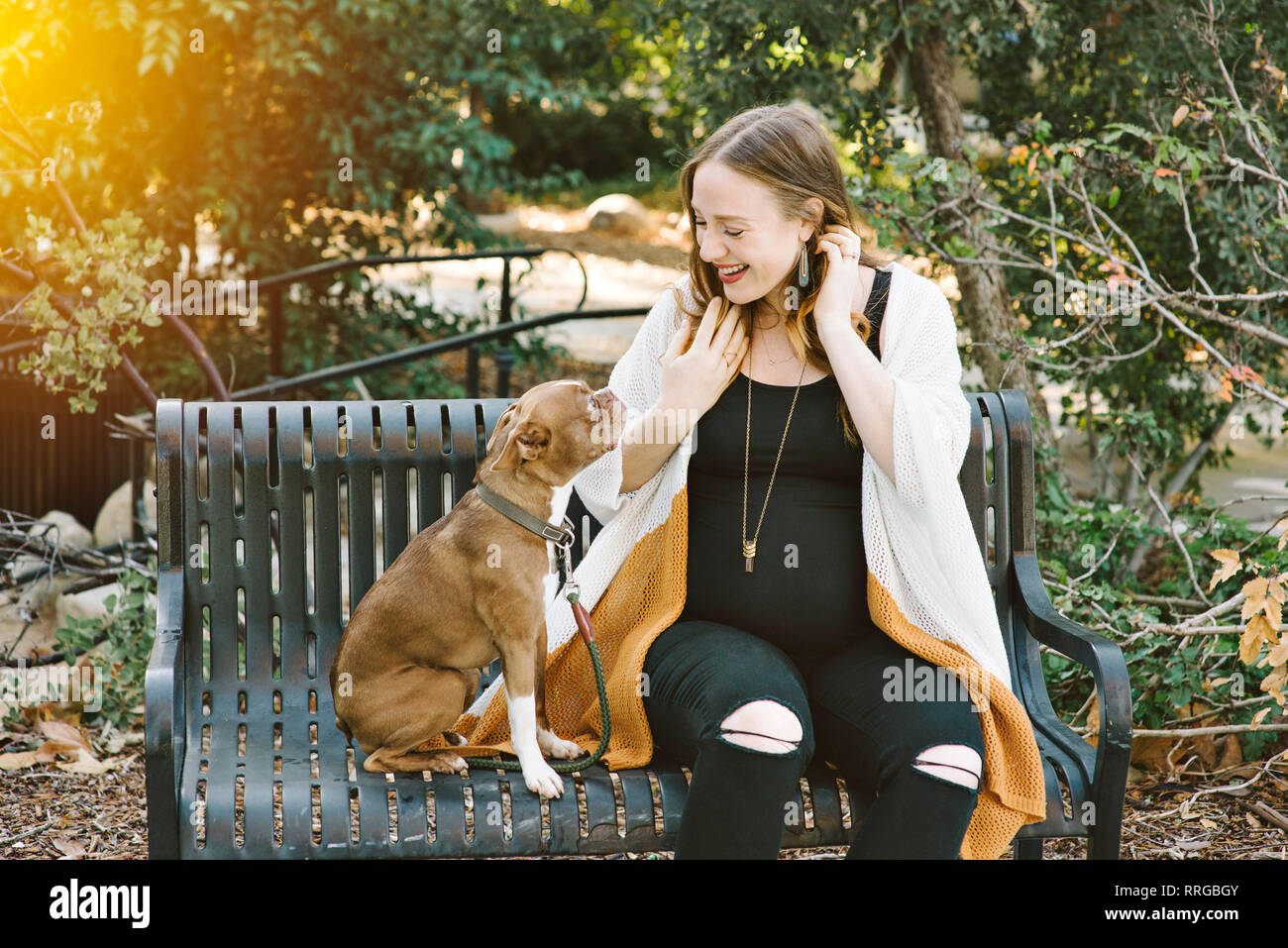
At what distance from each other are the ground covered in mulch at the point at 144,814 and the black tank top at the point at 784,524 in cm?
99

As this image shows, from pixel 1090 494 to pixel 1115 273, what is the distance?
208 cm

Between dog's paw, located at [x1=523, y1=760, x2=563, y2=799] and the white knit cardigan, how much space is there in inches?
15.9

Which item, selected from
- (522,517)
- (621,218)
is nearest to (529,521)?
(522,517)

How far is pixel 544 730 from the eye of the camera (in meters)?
3.09

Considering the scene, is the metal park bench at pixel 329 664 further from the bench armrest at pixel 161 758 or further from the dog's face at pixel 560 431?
the dog's face at pixel 560 431

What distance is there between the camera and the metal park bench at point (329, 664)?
8.90 feet

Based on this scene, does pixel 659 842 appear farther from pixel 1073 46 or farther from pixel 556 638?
pixel 1073 46

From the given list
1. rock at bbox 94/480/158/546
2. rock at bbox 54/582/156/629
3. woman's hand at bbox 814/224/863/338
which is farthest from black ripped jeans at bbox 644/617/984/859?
rock at bbox 94/480/158/546

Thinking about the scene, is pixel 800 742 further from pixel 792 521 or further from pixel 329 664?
pixel 329 664

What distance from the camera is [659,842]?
2.77m

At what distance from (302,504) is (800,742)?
59.6 inches

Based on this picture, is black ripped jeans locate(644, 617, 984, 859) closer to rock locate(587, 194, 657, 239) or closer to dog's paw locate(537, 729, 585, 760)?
dog's paw locate(537, 729, 585, 760)

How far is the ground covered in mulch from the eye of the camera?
3.66 m
